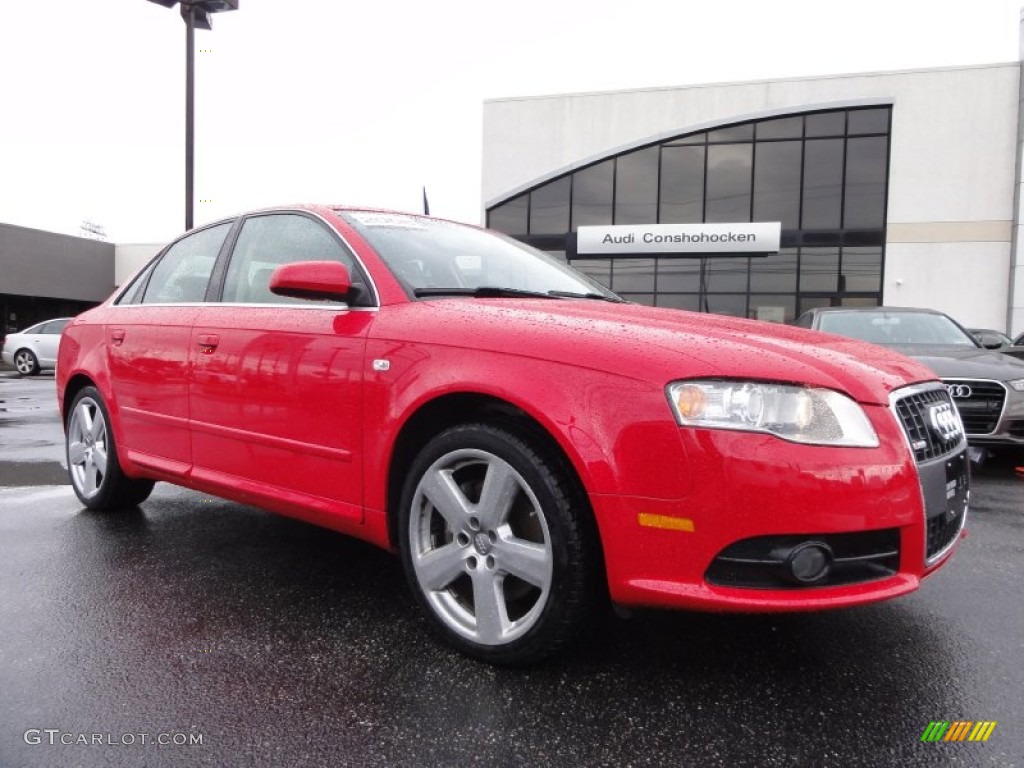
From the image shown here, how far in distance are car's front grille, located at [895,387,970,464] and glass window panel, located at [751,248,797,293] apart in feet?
76.0

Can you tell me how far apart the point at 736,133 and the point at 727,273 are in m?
4.62

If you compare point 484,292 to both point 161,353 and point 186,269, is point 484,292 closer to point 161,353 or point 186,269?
point 161,353

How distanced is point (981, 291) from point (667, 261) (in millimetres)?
9325

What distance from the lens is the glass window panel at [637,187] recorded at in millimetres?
25844

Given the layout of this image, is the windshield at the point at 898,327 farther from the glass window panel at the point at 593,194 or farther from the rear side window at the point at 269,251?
the glass window panel at the point at 593,194

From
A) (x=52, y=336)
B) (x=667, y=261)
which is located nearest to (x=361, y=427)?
(x=52, y=336)

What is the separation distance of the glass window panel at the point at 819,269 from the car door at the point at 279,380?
2326 cm

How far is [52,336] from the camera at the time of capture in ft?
61.9

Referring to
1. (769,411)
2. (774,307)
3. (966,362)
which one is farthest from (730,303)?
(769,411)

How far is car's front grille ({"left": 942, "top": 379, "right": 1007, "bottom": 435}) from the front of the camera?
17.7 feet

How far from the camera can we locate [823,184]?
24.1 m

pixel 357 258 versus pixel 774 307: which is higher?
pixel 774 307

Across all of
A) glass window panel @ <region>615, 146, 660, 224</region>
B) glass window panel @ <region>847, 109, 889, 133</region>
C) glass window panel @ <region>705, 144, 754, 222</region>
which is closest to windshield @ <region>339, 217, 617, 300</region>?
glass window panel @ <region>705, 144, 754, 222</region>

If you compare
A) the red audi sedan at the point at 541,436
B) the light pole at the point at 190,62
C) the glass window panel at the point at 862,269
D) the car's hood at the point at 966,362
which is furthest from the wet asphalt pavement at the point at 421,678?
the glass window panel at the point at 862,269
